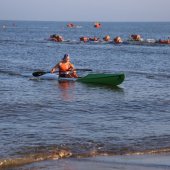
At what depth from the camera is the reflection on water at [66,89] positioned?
21.7 m

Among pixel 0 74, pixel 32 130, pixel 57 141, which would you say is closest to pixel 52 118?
pixel 32 130

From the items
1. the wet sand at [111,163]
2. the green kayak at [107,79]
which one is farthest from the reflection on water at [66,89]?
the wet sand at [111,163]

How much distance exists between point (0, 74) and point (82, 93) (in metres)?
8.50

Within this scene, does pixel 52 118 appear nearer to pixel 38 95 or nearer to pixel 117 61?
pixel 38 95

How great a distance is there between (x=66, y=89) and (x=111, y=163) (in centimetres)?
1352

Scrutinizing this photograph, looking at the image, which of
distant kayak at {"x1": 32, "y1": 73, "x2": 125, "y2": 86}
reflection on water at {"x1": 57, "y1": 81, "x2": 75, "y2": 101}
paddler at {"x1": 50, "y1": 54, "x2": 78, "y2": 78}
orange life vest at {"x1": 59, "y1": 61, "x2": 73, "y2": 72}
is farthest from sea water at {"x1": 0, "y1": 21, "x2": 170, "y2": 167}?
orange life vest at {"x1": 59, "y1": 61, "x2": 73, "y2": 72}

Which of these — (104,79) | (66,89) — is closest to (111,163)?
(66,89)

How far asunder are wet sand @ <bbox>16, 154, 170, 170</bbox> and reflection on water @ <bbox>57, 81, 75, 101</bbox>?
9.79 metres

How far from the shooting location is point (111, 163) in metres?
10.9

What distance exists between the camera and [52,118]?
16312 millimetres

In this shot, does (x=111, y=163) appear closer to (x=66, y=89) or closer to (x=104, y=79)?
(x=66, y=89)

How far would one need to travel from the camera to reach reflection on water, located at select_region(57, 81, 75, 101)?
21.7 m

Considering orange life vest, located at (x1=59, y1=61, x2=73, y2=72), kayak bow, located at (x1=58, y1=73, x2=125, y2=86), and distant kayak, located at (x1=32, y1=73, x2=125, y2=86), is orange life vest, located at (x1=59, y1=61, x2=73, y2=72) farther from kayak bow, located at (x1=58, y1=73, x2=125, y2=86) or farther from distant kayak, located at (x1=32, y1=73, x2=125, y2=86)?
kayak bow, located at (x1=58, y1=73, x2=125, y2=86)

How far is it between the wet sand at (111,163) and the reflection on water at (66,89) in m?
9.79
